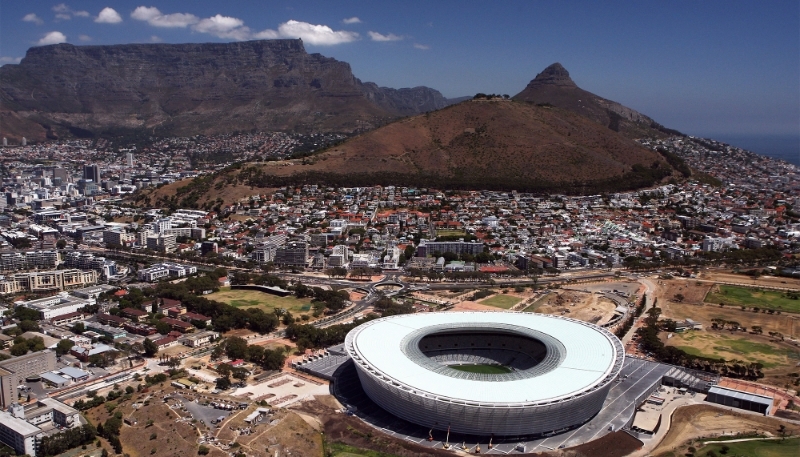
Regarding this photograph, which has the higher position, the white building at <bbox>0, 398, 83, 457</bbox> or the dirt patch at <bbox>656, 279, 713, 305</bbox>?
the dirt patch at <bbox>656, 279, 713, 305</bbox>

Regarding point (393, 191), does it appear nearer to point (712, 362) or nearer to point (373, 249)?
point (373, 249)

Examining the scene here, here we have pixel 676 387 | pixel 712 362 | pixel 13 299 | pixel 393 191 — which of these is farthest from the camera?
pixel 393 191

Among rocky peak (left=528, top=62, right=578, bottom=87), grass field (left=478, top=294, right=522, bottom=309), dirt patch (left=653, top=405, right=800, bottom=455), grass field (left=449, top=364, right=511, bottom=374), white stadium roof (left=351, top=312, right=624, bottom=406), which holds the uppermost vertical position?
rocky peak (left=528, top=62, right=578, bottom=87)

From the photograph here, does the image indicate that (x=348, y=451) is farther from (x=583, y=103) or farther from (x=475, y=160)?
(x=583, y=103)

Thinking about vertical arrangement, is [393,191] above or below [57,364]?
above

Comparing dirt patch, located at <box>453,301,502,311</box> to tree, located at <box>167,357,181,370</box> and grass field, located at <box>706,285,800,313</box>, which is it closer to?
grass field, located at <box>706,285,800,313</box>

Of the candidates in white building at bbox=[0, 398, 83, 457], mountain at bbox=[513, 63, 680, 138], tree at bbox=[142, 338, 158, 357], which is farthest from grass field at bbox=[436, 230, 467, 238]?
mountain at bbox=[513, 63, 680, 138]

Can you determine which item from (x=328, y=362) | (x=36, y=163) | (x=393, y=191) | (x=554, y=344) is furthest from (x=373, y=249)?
(x=36, y=163)
